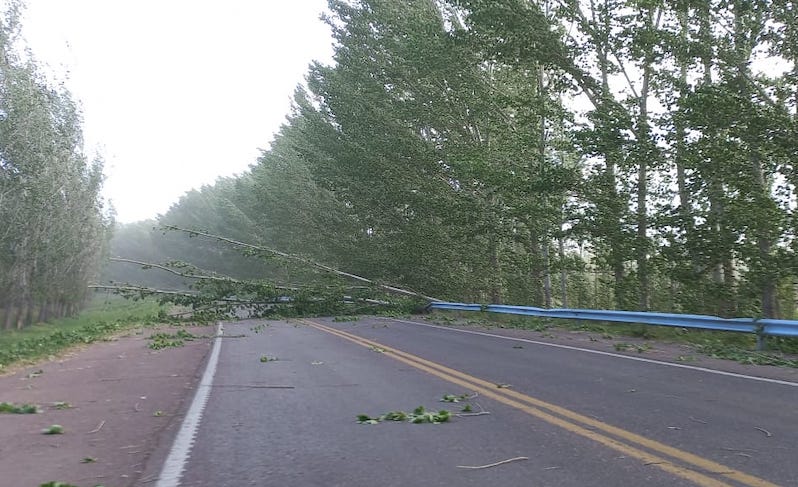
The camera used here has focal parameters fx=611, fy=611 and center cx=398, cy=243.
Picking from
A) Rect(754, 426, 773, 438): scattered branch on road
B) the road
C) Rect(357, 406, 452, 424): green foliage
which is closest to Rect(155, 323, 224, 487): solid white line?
the road

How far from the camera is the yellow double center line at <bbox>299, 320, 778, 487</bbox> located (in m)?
3.66

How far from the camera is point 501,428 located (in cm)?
512

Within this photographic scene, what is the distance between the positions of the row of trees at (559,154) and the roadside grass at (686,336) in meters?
1.66

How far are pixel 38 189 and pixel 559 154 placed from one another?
68.0 ft

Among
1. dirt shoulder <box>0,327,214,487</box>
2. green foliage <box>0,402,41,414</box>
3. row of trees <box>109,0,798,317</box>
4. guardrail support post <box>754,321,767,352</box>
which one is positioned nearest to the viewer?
dirt shoulder <box>0,327,214,487</box>

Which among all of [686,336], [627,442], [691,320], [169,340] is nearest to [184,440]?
[627,442]

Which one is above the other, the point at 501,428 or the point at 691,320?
the point at 691,320

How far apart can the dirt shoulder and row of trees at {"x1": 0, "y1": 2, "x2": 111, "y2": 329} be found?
1255 cm

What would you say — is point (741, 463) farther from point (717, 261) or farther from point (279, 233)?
point (279, 233)

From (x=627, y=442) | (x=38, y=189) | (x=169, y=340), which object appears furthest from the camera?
(x=38, y=189)

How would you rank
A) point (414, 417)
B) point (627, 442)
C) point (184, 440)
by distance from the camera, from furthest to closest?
point (414, 417) → point (184, 440) → point (627, 442)

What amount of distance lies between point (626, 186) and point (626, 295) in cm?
291

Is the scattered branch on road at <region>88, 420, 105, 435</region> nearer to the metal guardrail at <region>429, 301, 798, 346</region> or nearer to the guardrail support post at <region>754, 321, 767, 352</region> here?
the metal guardrail at <region>429, 301, 798, 346</region>

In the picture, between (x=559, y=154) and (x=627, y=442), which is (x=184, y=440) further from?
(x=559, y=154)
